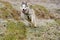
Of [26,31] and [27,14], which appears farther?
[27,14]

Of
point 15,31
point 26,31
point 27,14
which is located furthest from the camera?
point 27,14

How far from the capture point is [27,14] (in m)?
13.8

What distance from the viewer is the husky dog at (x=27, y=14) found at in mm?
13452

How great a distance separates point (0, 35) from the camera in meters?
11.4

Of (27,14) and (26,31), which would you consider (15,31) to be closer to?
(26,31)

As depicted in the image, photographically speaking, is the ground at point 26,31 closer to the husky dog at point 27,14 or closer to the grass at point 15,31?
the grass at point 15,31

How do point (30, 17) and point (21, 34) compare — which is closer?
point (21, 34)

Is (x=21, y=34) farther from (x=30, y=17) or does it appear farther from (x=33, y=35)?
(x=30, y=17)

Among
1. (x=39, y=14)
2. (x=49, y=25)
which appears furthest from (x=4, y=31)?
(x=39, y=14)

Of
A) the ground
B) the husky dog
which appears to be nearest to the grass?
the ground

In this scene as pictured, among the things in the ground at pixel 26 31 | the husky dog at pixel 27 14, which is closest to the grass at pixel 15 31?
the ground at pixel 26 31

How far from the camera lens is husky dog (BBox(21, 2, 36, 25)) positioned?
1345cm

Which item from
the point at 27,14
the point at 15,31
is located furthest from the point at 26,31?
the point at 27,14

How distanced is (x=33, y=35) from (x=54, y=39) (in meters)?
1.16
